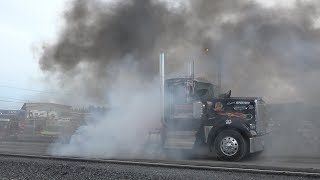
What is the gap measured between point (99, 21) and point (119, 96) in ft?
11.4

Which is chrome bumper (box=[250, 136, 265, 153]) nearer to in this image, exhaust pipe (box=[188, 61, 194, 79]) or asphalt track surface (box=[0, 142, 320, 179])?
asphalt track surface (box=[0, 142, 320, 179])

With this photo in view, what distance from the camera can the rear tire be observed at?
1208 centimetres

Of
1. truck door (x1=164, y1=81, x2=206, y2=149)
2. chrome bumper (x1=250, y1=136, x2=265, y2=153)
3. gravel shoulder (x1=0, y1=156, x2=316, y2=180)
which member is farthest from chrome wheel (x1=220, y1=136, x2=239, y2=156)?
gravel shoulder (x1=0, y1=156, x2=316, y2=180)

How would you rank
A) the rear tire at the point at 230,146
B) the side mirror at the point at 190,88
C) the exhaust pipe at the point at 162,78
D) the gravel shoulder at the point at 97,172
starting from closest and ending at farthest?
the gravel shoulder at the point at 97,172 → the rear tire at the point at 230,146 → the exhaust pipe at the point at 162,78 → the side mirror at the point at 190,88

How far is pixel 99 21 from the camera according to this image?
17250 mm

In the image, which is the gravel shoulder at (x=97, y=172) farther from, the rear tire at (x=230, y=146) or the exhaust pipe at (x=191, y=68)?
the exhaust pipe at (x=191, y=68)

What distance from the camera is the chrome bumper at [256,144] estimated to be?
40.0 feet

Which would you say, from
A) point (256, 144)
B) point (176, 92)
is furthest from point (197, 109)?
point (256, 144)

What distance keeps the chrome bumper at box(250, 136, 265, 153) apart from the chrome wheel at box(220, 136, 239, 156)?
1.41 feet

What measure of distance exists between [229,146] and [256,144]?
33.2 inches

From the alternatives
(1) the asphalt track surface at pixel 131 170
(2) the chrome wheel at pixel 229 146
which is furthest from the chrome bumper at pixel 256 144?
(1) the asphalt track surface at pixel 131 170

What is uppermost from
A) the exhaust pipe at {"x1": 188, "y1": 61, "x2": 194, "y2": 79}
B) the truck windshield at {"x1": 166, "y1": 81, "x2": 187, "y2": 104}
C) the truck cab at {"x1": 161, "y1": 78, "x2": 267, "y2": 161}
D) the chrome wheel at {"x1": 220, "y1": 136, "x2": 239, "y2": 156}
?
the exhaust pipe at {"x1": 188, "y1": 61, "x2": 194, "y2": 79}

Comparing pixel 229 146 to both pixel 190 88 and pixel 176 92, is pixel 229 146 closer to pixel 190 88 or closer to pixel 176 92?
pixel 190 88

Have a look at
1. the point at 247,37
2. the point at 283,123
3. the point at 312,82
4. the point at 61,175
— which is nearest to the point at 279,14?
the point at 247,37
